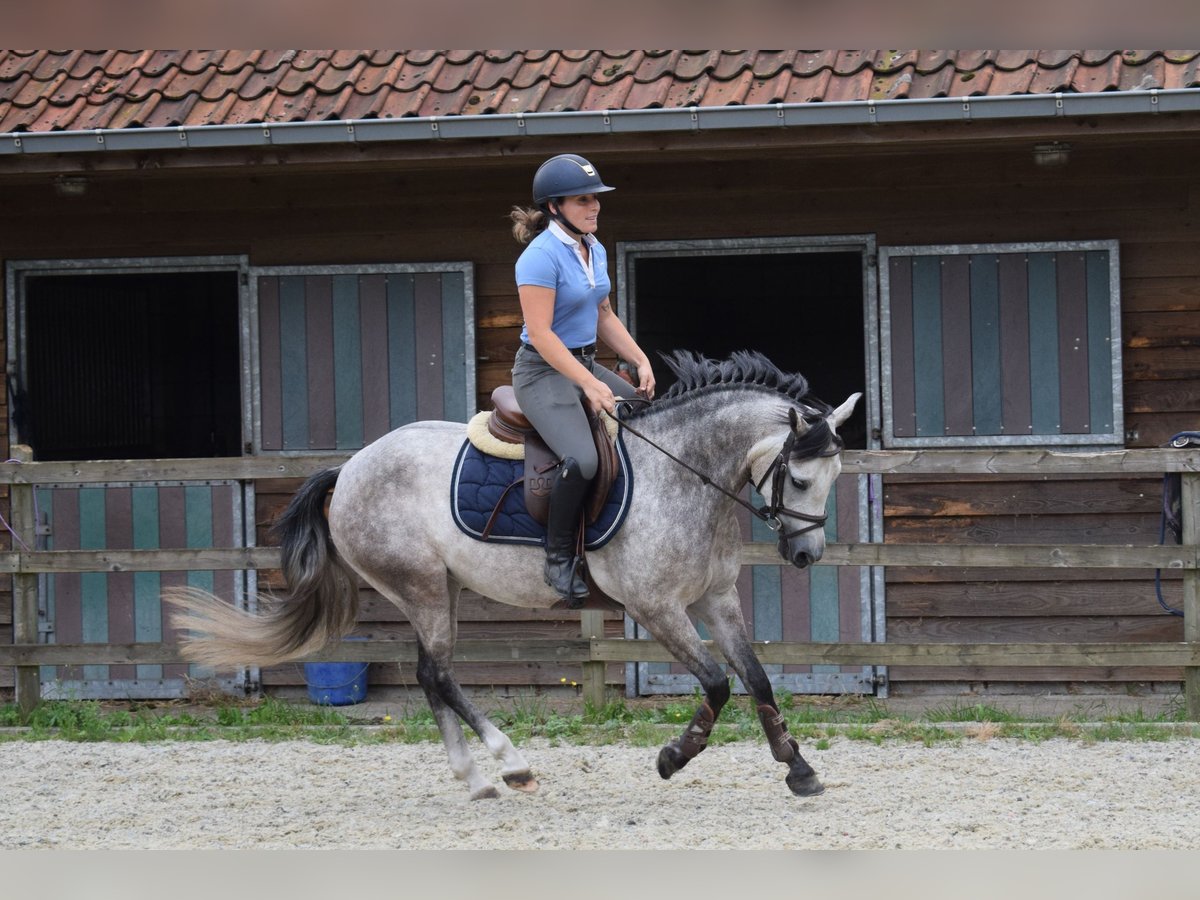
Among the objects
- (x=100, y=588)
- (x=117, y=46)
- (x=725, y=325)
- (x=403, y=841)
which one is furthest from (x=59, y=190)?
(x=117, y=46)

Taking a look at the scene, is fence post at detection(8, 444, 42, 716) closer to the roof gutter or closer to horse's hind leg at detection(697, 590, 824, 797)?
the roof gutter

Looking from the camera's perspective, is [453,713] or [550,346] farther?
[453,713]

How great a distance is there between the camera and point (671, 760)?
470 centimetres

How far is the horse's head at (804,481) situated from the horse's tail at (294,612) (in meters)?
1.80

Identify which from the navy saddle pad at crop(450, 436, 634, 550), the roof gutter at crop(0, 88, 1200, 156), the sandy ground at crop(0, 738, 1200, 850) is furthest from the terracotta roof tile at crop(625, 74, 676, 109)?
the sandy ground at crop(0, 738, 1200, 850)

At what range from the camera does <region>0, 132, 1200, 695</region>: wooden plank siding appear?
6949 millimetres

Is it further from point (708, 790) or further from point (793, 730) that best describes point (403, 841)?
point (793, 730)

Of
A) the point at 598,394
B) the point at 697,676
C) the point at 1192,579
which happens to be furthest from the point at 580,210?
the point at 1192,579

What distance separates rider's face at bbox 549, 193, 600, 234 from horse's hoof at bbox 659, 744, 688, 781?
1806 millimetres

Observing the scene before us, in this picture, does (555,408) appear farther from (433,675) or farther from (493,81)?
(493,81)

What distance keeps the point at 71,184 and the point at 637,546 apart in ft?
14.0

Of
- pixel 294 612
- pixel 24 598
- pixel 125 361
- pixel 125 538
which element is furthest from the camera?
pixel 125 361

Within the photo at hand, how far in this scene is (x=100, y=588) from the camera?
7.62 metres

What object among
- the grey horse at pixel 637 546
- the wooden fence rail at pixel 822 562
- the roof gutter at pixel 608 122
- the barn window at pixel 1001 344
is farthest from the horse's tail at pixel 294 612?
the barn window at pixel 1001 344
